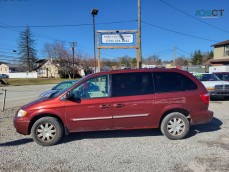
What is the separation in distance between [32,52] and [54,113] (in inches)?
3320

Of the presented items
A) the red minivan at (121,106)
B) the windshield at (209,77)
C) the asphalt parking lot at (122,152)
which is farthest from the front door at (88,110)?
the windshield at (209,77)

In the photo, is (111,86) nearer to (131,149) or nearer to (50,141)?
(131,149)

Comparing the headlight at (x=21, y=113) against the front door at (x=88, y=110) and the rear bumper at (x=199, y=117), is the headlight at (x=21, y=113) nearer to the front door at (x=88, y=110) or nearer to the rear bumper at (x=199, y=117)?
the front door at (x=88, y=110)

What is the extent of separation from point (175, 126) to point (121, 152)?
5.48 feet

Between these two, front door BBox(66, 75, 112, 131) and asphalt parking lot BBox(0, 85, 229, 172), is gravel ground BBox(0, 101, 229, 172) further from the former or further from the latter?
front door BBox(66, 75, 112, 131)

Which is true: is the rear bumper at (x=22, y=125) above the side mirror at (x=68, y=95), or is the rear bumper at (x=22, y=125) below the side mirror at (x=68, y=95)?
below

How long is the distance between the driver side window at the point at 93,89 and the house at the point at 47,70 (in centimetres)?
6751

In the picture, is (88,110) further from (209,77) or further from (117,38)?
(209,77)

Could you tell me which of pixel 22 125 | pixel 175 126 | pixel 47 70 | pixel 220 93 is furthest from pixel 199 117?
pixel 47 70

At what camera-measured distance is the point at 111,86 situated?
573cm

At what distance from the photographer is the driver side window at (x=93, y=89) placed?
223 inches

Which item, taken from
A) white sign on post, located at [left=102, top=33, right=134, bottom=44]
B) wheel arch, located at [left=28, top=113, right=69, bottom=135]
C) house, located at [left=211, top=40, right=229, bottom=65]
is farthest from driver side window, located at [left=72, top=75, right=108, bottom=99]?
house, located at [left=211, top=40, right=229, bottom=65]

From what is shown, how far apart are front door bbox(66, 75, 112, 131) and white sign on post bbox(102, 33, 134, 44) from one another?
7.82 meters

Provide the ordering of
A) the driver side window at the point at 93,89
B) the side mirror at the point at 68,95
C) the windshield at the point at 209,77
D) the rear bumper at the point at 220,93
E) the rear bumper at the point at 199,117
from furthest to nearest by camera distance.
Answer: the windshield at the point at 209,77
the rear bumper at the point at 220,93
the rear bumper at the point at 199,117
the driver side window at the point at 93,89
the side mirror at the point at 68,95
